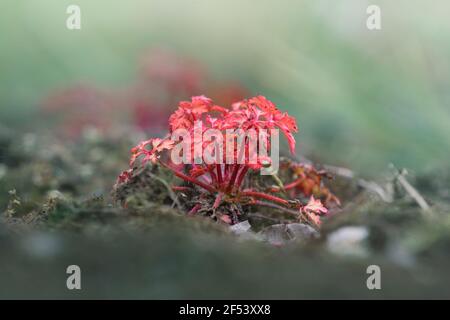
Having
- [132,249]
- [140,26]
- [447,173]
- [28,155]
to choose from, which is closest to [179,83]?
[140,26]

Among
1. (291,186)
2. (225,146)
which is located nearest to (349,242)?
(225,146)

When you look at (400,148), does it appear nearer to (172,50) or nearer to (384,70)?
(384,70)

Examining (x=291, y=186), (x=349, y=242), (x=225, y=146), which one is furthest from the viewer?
(x=291, y=186)

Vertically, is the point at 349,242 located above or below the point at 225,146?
below

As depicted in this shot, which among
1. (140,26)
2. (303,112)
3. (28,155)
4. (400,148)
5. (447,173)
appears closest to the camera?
(447,173)

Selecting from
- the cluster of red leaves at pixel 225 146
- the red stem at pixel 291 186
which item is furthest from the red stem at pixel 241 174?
the red stem at pixel 291 186

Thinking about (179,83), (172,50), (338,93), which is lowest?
(338,93)

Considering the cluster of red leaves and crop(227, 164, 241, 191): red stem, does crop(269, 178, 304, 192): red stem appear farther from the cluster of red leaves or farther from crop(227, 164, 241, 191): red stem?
crop(227, 164, 241, 191): red stem

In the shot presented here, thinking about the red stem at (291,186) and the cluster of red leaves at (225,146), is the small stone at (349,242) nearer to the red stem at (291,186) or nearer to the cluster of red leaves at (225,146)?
the cluster of red leaves at (225,146)

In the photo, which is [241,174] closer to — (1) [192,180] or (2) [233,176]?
(2) [233,176]

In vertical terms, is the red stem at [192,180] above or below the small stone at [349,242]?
above

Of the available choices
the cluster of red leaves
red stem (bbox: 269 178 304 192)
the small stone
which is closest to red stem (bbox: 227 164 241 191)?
the cluster of red leaves
